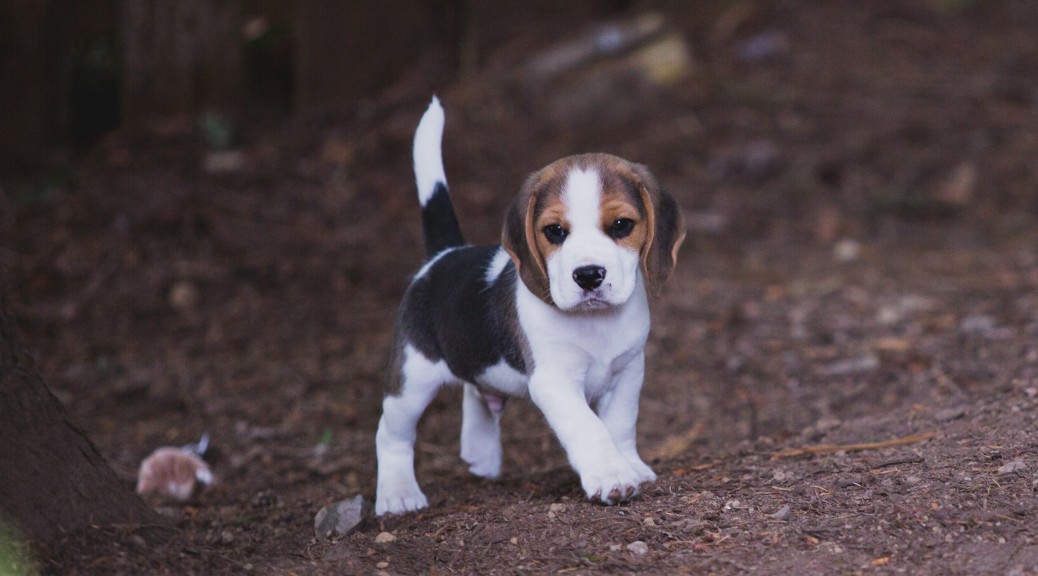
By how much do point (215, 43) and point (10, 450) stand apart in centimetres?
601

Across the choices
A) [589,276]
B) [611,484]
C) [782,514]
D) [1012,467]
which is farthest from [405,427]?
[1012,467]

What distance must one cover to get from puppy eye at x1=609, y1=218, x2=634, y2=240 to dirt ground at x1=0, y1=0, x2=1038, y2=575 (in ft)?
2.99

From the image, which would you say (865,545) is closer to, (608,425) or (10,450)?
(608,425)

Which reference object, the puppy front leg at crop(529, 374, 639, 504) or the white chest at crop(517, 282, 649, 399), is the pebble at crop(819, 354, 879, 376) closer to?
Answer: the white chest at crop(517, 282, 649, 399)

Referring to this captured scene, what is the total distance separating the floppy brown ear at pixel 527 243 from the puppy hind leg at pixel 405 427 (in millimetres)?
705

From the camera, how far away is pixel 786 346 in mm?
7152

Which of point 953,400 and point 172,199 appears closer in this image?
point 953,400

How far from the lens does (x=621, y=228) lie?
4.13m


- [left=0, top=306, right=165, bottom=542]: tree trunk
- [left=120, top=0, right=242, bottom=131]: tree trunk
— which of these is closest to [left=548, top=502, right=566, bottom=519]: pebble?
[left=0, top=306, right=165, bottom=542]: tree trunk

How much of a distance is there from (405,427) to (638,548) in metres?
1.42

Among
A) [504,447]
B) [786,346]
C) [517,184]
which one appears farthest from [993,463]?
[517,184]

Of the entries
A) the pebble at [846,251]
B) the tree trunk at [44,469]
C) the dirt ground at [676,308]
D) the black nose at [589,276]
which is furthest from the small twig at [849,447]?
the pebble at [846,251]

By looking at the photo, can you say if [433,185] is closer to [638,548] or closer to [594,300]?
[594,300]

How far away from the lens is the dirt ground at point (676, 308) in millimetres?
3818
